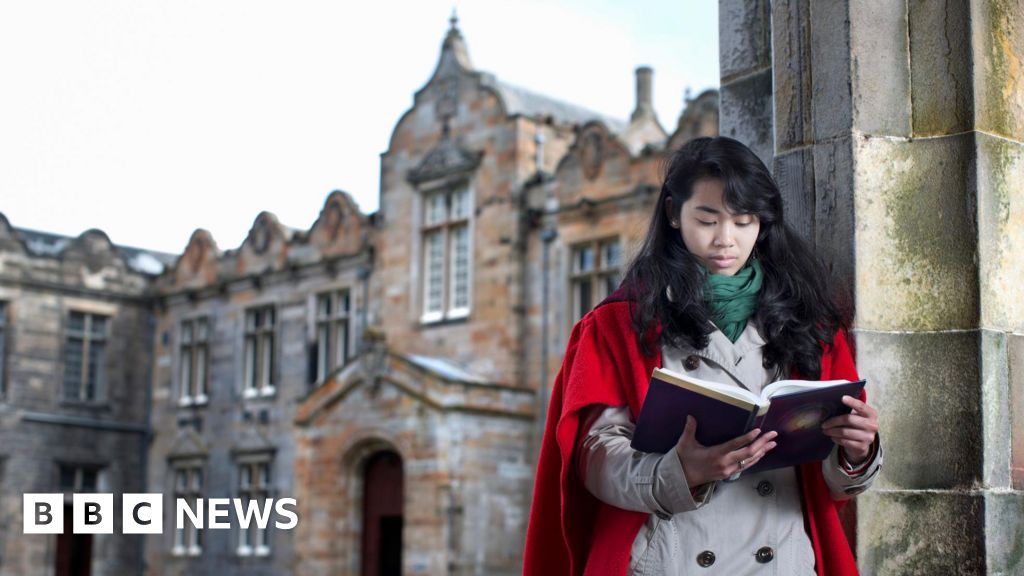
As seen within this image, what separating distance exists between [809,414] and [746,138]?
4.15 ft

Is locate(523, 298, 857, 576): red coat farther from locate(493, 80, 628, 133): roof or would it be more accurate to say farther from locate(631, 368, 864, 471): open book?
locate(493, 80, 628, 133): roof

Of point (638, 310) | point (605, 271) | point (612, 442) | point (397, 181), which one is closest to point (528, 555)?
point (612, 442)

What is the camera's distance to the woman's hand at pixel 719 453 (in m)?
2.13

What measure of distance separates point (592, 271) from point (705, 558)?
45.6 feet

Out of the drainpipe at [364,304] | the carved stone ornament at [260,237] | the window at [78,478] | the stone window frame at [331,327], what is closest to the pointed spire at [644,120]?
the drainpipe at [364,304]

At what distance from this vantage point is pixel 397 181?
62.0 ft

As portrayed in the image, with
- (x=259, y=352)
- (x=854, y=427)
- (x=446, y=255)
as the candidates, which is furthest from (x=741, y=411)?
(x=259, y=352)

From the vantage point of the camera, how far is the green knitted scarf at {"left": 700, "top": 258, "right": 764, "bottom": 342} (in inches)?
95.3

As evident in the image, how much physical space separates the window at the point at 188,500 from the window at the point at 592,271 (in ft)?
26.2

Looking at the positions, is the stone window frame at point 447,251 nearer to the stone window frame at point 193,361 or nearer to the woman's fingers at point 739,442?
the stone window frame at point 193,361

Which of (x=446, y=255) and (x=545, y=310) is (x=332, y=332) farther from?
(x=545, y=310)

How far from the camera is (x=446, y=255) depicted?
712 inches

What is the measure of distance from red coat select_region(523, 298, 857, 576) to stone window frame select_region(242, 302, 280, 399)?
1820 cm

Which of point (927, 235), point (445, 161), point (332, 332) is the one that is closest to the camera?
point (927, 235)
